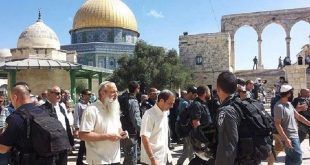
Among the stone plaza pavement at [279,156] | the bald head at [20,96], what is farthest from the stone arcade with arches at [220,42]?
the bald head at [20,96]

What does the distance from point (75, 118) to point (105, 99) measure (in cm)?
312

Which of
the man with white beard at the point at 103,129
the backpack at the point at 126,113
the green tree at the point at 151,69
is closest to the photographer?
the man with white beard at the point at 103,129

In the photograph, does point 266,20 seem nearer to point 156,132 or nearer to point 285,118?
point 285,118

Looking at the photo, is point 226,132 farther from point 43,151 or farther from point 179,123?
point 179,123

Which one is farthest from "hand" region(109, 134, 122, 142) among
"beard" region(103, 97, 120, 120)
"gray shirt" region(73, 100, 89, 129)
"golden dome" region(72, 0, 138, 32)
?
"golden dome" region(72, 0, 138, 32)

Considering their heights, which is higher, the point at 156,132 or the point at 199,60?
the point at 199,60

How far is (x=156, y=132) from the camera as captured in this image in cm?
428

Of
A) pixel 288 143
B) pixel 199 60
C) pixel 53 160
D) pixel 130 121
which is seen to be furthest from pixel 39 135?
pixel 199 60

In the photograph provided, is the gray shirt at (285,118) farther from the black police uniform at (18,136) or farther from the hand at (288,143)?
the black police uniform at (18,136)

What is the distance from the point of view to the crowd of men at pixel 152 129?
2900 mm

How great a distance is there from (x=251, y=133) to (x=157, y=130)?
4.99 feet

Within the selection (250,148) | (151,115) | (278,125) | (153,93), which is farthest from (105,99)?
(153,93)

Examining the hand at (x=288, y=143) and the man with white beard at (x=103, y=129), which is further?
the hand at (x=288, y=143)

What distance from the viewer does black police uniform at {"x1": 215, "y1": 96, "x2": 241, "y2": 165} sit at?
2.76 meters
